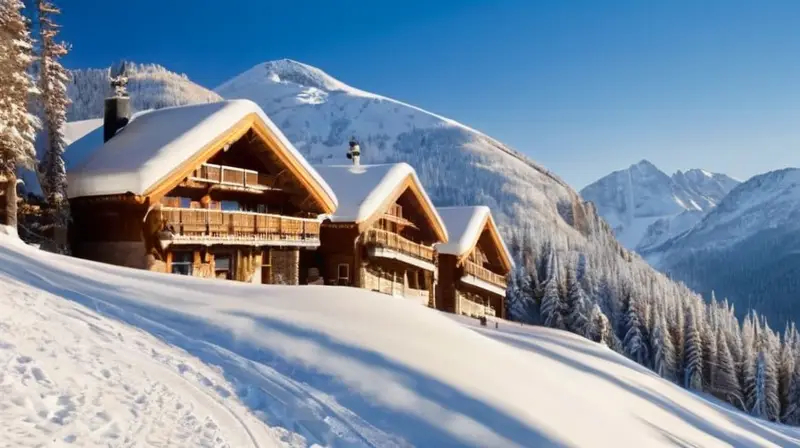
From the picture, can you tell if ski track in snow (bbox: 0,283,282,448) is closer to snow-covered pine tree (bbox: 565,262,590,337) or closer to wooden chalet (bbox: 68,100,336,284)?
wooden chalet (bbox: 68,100,336,284)

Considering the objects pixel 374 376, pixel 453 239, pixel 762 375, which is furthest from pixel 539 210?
pixel 374 376

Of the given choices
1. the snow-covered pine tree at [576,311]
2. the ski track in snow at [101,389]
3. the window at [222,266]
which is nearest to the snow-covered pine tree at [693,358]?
the snow-covered pine tree at [576,311]

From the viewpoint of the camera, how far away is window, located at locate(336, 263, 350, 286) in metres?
30.2

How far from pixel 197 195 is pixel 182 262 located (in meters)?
2.87

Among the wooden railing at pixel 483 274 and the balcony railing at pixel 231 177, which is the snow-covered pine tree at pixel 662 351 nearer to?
the wooden railing at pixel 483 274

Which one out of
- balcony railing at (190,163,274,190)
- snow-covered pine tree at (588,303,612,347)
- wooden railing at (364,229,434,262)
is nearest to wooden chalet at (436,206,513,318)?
wooden railing at (364,229,434,262)

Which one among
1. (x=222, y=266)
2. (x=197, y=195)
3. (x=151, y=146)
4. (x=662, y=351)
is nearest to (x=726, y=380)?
(x=662, y=351)

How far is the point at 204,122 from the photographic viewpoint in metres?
21.4

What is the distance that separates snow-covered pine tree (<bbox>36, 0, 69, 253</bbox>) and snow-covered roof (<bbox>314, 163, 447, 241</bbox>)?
11.4 meters

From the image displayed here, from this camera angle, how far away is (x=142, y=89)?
162 metres

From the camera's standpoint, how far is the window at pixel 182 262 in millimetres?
21906

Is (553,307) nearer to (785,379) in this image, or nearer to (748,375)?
(748,375)

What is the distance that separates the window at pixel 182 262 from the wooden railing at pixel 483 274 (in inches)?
848

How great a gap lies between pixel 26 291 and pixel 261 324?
12.9ft
